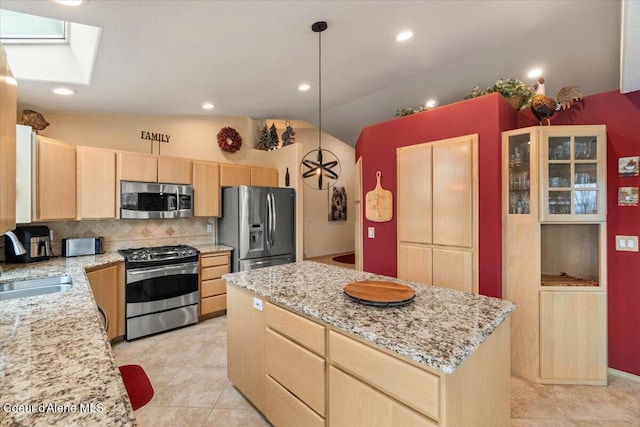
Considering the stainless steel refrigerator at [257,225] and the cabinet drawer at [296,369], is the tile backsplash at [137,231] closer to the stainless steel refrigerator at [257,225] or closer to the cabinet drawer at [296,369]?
the stainless steel refrigerator at [257,225]

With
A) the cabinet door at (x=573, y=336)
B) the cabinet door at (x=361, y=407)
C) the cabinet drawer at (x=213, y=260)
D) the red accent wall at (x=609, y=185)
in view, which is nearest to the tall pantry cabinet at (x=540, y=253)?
the cabinet door at (x=573, y=336)

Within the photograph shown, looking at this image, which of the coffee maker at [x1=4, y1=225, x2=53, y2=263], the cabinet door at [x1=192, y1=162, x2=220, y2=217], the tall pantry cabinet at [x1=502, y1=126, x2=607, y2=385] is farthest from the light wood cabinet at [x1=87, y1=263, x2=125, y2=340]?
the tall pantry cabinet at [x1=502, y1=126, x2=607, y2=385]

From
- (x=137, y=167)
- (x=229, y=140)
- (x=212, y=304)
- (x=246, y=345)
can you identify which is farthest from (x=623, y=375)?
(x=137, y=167)

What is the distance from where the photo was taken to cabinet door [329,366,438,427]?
45.2 inches

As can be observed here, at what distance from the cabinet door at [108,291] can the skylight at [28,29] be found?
6.95 ft

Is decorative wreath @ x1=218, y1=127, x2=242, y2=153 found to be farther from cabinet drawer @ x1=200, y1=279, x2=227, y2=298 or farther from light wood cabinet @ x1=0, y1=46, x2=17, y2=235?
light wood cabinet @ x1=0, y1=46, x2=17, y2=235

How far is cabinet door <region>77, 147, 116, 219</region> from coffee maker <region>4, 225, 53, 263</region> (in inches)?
13.3

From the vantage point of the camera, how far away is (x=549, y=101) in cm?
250

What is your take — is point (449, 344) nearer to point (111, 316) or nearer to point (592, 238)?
point (592, 238)

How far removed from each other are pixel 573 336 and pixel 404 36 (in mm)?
2943

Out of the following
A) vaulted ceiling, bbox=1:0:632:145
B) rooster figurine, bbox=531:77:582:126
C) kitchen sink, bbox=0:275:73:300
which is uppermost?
vaulted ceiling, bbox=1:0:632:145

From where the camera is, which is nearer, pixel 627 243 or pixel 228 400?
pixel 228 400

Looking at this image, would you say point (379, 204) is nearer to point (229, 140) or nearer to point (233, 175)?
point (233, 175)

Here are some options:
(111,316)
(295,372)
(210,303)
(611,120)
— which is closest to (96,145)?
(111,316)
